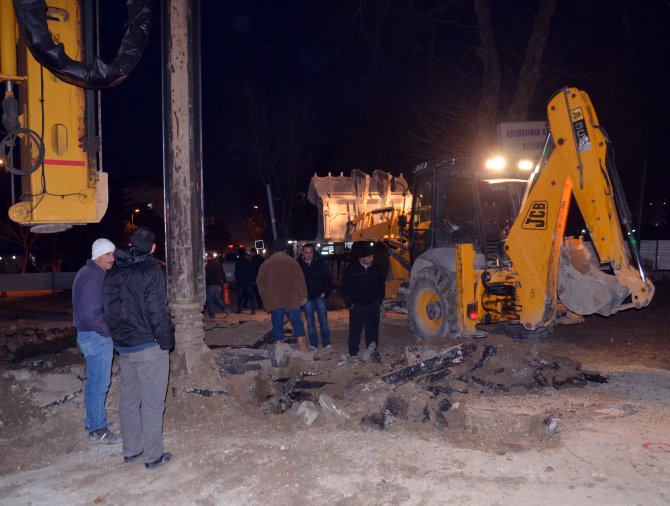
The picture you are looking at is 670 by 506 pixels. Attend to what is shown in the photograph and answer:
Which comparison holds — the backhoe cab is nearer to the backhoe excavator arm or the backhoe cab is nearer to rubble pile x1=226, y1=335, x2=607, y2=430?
the backhoe excavator arm

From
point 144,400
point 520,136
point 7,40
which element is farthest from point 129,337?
point 520,136

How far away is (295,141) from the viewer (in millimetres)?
29531

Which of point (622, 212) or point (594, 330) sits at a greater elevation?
point (622, 212)

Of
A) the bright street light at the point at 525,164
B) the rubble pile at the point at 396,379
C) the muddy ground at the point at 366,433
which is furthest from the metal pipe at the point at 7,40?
the bright street light at the point at 525,164

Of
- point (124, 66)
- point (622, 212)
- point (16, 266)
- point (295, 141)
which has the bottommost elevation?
point (16, 266)

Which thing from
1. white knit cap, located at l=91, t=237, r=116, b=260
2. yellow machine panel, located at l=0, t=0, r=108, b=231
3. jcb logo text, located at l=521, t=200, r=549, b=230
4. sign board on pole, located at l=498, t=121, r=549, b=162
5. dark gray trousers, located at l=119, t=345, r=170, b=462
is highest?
sign board on pole, located at l=498, t=121, r=549, b=162

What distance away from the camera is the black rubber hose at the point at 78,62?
5.16 meters

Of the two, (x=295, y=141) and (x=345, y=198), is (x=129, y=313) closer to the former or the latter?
(x=345, y=198)

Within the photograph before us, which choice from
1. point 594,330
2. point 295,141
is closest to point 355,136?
point 295,141

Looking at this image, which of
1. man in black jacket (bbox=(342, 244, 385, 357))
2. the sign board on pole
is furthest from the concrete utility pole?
the sign board on pole

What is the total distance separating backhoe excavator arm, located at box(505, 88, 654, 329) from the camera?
7.21m

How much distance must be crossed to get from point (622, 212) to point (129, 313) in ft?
18.4

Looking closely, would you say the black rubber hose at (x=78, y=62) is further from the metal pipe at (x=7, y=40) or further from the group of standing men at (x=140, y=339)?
the group of standing men at (x=140, y=339)

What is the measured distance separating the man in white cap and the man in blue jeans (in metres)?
3.93
